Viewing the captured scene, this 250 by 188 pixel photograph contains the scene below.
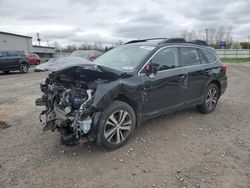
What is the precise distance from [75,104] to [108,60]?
1.55m

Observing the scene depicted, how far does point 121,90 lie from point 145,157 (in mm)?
1109

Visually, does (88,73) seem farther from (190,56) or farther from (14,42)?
(14,42)

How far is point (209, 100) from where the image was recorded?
5.95 m

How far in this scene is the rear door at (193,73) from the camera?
16.9 feet

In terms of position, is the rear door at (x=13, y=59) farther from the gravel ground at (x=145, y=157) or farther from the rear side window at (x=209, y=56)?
the rear side window at (x=209, y=56)

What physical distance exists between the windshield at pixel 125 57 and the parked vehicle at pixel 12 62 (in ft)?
47.1

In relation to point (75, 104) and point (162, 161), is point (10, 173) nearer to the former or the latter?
point (75, 104)

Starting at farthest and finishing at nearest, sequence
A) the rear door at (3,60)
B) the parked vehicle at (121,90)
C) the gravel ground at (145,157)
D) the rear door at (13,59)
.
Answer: the rear door at (13,59)
the rear door at (3,60)
the parked vehicle at (121,90)
the gravel ground at (145,157)

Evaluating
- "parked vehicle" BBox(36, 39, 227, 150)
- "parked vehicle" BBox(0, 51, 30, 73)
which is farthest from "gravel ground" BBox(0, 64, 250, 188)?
"parked vehicle" BBox(0, 51, 30, 73)

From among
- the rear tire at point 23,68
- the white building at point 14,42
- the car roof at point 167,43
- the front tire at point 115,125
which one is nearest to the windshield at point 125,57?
the car roof at point 167,43

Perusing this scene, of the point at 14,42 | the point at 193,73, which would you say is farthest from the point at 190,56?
the point at 14,42

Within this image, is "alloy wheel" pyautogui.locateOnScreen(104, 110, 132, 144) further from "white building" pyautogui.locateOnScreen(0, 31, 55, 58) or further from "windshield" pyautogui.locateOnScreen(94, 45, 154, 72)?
"white building" pyautogui.locateOnScreen(0, 31, 55, 58)

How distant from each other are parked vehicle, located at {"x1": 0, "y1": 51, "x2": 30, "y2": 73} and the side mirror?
1559cm

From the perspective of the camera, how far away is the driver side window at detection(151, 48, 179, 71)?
4.52 metres
